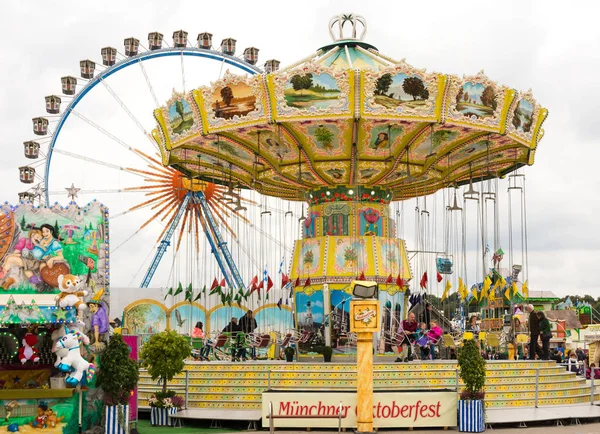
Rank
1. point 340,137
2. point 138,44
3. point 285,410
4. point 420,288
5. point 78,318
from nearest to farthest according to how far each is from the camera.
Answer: point 78,318
point 285,410
point 340,137
point 420,288
point 138,44

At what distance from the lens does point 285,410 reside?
1798cm

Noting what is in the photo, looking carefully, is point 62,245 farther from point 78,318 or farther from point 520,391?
point 520,391

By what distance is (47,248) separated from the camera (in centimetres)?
1689

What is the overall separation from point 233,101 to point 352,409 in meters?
8.36

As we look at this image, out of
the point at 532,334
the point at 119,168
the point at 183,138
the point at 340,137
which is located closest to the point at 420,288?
the point at 532,334

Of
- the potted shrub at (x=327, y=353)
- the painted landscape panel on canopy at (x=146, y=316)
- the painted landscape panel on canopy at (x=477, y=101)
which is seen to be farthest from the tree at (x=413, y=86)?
the painted landscape panel on canopy at (x=146, y=316)

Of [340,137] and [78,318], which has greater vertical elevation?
[340,137]

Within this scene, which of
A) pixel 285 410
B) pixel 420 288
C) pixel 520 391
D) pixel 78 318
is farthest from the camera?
pixel 420 288

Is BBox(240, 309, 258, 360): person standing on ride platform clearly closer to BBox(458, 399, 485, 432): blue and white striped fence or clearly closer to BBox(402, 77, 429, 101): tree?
BBox(402, 77, 429, 101): tree

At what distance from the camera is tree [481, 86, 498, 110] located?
21953 millimetres

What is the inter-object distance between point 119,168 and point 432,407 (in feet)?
82.0

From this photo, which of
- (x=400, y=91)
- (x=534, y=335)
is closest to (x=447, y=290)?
(x=534, y=335)

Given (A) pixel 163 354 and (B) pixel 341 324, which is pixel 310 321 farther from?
(A) pixel 163 354

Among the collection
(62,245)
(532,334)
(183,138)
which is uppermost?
(183,138)
